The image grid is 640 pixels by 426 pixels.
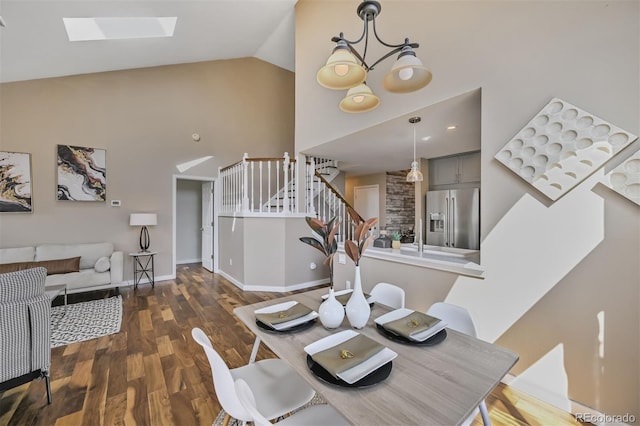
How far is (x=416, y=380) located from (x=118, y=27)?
17.2 ft

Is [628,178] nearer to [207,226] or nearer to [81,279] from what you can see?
[81,279]

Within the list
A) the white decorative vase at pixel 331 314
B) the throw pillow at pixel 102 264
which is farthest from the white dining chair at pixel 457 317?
the throw pillow at pixel 102 264

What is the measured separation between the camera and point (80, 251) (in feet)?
13.9

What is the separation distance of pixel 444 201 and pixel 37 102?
269 inches

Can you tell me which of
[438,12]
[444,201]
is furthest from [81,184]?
[444,201]

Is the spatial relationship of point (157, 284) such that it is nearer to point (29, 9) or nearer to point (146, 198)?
point (146, 198)

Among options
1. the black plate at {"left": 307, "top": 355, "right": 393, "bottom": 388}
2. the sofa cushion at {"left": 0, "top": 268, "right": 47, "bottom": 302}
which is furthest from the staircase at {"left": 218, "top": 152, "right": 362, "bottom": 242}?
the black plate at {"left": 307, "top": 355, "right": 393, "bottom": 388}

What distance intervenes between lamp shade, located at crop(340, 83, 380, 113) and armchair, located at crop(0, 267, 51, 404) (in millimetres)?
2572

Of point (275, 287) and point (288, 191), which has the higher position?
point (288, 191)

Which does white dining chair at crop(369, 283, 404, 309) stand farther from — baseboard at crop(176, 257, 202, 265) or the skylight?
baseboard at crop(176, 257, 202, 265)

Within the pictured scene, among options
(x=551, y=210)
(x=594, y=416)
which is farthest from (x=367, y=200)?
(x=594, y=416)

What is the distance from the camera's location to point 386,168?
605cm

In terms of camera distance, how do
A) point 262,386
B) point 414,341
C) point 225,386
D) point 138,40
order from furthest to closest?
1. point 138,40
2. point 262,386
3. point 414,341
4. point 225,386

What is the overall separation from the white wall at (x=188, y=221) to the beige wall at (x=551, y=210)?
620 centimetres
